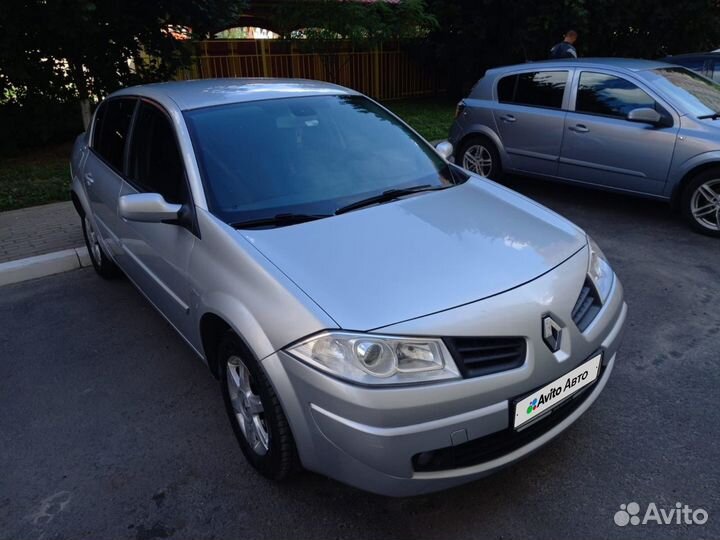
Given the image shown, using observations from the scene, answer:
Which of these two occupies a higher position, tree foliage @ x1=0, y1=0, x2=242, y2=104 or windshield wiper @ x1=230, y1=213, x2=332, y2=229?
tree foliage @ x1=0, y1=0, x2=242, y2=104

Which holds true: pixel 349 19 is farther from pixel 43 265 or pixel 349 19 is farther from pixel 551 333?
pixel 551 333

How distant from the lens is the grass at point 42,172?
7.03 m

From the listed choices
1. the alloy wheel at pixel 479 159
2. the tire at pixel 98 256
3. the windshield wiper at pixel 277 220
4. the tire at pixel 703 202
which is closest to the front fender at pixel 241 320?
the windshield wiper at pixel 277 220

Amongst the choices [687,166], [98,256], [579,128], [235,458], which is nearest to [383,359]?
[235,458]

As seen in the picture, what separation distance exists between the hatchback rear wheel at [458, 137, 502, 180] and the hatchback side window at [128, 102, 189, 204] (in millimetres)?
4628

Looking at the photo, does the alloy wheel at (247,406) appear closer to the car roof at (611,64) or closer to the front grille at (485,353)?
the front grille at (485,353)

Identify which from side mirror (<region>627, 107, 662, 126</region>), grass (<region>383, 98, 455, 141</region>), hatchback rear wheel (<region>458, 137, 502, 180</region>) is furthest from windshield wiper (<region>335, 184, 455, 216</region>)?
grass (<region>383, 98, 455, 141</region>)

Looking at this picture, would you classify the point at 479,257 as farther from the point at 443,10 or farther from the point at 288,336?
the point at 443,10

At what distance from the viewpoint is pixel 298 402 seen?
6.98 feet

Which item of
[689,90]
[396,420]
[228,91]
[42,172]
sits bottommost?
[42,172]

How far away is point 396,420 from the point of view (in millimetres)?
1970

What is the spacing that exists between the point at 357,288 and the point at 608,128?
4.82 m

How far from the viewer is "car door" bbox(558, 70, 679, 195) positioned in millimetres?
5578

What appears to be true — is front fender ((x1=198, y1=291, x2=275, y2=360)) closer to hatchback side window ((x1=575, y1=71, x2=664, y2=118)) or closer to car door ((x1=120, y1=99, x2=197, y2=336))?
car door ((x1=120, y1=99, x2=197, y2=336))
